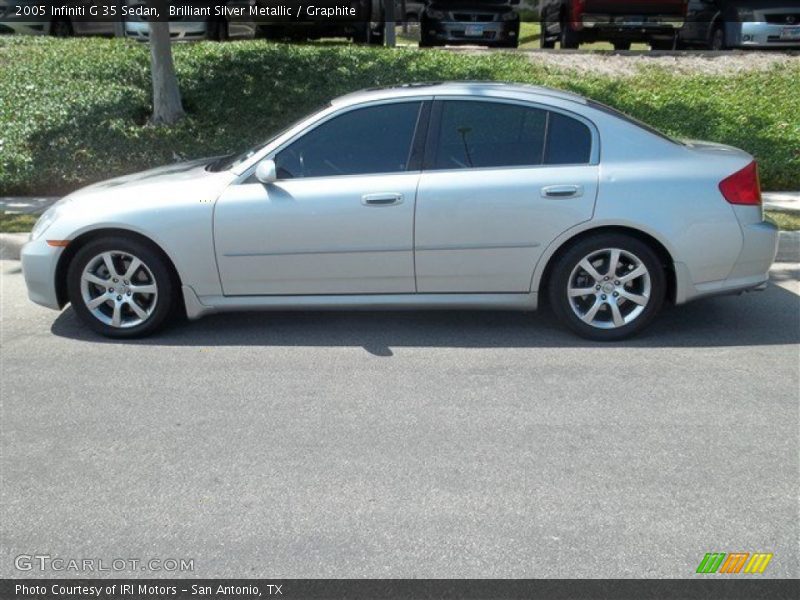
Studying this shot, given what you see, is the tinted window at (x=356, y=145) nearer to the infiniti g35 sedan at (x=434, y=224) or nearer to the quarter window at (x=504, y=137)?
the infiniti g35 sedan at (x=434, y=224)

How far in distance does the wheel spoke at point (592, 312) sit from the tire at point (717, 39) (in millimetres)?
10070

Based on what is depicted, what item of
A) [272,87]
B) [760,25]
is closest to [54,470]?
[272,87]

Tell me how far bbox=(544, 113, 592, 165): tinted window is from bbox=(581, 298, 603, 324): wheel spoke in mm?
876

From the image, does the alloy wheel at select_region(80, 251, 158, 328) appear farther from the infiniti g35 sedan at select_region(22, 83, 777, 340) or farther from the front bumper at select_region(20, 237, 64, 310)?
the front bumper at select_region(20, 237, 64, 310)

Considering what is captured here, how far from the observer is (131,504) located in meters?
4.41

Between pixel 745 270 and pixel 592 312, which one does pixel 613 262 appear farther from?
pixel 745 270

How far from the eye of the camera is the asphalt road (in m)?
4.04

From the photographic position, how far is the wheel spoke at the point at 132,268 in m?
6.54

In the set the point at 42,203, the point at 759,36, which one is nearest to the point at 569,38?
the point at 759,36

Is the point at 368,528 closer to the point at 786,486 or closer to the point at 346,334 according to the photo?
the point at 786,486
